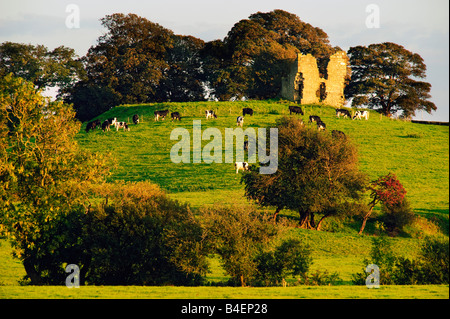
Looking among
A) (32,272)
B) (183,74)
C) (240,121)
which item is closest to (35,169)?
(32,272)

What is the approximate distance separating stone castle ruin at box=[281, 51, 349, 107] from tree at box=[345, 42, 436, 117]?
3.23m

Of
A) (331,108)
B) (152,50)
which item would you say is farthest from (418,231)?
(152,50)

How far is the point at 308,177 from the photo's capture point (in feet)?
132

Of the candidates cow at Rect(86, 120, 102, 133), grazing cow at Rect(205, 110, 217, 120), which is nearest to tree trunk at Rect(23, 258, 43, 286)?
cow at Rect(86, 120, 102, 133)

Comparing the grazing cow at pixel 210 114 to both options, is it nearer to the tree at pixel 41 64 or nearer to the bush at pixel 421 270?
the tree at pixel 41 64

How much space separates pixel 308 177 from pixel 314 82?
152 feet

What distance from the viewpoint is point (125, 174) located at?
1980 inches

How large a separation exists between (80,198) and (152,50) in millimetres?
62435

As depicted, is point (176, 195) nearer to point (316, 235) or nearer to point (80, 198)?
point (316, 235)

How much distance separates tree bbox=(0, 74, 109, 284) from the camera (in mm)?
27172

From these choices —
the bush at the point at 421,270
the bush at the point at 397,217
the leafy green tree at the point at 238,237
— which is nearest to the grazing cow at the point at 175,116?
the bush at the point at 397,217

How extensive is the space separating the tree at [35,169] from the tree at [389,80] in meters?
64.7

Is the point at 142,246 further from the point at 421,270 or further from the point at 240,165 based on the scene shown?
the point at 240,165

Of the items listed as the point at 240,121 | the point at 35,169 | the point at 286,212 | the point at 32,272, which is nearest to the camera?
the point at 35,169
